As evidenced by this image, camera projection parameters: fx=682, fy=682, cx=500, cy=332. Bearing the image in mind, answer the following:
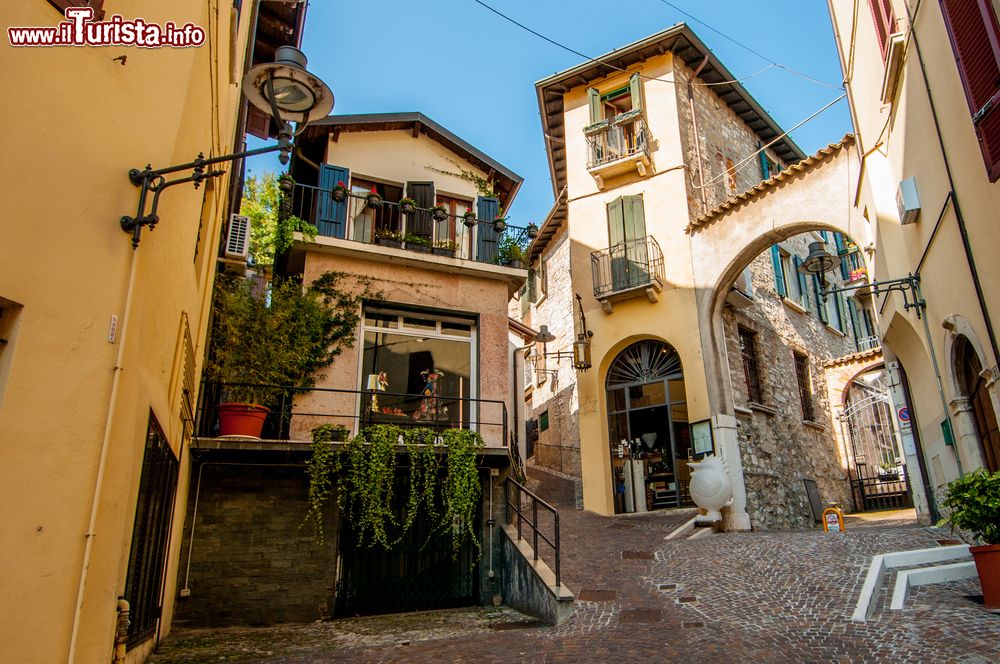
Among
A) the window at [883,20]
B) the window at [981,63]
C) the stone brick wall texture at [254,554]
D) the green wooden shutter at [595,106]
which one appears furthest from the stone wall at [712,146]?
the stone brick wall texture at [254,554]

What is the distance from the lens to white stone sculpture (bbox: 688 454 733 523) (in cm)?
1264

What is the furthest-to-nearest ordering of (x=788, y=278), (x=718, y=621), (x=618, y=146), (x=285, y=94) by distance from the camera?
(x=788, y=278), (x=618, y=146), (x=718, y=621), (x=285, y=94)

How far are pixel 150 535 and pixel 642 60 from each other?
52.5 feet

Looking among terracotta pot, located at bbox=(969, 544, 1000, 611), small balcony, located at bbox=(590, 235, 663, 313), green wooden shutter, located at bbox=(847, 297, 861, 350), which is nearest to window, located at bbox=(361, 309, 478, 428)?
small balcony, located at bbox=(590, 235, 663, 313)

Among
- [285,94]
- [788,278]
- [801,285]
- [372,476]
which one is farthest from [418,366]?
[801,285]

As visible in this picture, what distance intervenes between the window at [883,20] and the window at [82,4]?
9.09 m

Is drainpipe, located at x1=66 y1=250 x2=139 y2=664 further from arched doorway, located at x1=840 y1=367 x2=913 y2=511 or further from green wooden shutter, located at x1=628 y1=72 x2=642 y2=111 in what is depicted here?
arched doorway, located at x1=840 y1=367 x2=913 y2=511

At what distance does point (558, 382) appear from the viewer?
20.7 m

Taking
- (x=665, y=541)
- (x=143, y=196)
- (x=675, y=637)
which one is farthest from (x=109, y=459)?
(x=665, y=541)

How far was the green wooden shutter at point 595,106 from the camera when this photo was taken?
17.6 meters

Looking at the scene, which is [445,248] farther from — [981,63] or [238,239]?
[981,63]

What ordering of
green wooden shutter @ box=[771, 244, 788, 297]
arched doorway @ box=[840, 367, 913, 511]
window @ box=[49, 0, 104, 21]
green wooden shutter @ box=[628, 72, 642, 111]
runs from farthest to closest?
green wooden shutter @ box=[771, 244, 788, 297], arched doorway @ box=[840, 367, 913, 511], green wooden shutter @ box=[628, 72, 642, 111], window @ box=[49, 0, 104, 21]

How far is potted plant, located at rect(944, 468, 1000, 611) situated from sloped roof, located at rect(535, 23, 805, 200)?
13.8 meters

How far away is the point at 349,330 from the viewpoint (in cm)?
1099
